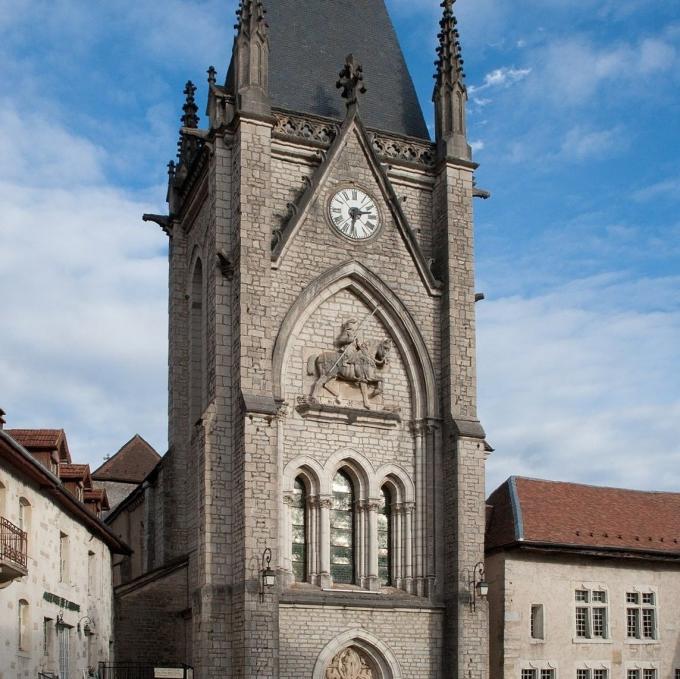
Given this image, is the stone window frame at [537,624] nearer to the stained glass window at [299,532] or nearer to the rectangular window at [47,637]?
the stained glass window at [299,532]

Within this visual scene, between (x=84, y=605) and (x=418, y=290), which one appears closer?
(x=84, y=605)

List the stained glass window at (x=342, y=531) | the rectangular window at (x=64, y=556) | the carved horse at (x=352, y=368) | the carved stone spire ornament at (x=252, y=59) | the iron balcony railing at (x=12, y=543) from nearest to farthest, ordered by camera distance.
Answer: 1. the iron balcony railing at (x=12, y=543)
2. the rectangular window at (x=64, y=556)
3. the stained glass window at (x=342, y=531)
4. the carved horse at (x=352, y=368)
5. the carved stone spire ornament at (x=252, y=59)

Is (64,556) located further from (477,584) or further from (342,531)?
(477,584)

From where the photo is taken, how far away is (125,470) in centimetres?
5316

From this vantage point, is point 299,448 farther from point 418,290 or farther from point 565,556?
point 565,556

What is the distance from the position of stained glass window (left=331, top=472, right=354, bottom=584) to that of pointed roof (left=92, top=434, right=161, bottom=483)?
80.4ft

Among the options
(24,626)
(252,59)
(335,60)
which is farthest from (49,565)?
(335,60)

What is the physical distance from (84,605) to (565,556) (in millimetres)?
12118

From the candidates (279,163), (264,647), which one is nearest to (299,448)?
(264,647)

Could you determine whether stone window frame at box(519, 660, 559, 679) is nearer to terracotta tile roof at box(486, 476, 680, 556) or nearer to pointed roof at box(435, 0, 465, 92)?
terracotta tile roof at box(486, 476, 680, 556)

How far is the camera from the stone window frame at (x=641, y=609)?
31375 mm

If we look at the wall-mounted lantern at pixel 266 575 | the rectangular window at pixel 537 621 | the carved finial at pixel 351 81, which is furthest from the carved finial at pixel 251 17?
the rectangular window at pixel 537 621

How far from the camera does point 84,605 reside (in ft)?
90.1

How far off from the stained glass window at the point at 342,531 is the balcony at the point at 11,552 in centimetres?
915
